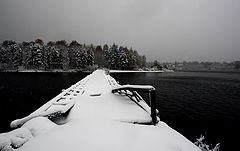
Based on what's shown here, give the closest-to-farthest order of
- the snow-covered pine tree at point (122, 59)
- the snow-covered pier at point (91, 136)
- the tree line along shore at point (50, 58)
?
1. the snow-covered pier at point (91, 136)
2. the tree line along shore at point (50, 58)
3. the snow-covered pine tree at point (122, 59)

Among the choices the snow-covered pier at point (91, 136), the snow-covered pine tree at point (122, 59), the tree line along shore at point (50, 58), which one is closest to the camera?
the snow-covered pier at point (91, 136)

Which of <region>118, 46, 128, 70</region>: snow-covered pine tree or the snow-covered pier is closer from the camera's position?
the snow-covered pier

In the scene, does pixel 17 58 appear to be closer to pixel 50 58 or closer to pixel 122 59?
pixel 50 58

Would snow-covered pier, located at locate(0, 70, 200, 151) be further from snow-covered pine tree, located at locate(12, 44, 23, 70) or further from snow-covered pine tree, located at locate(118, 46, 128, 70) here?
snow-covered pine tree, located at locate(12, 44, 23, 70)

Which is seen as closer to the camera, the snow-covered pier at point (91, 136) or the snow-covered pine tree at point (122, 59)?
the snow-covered pier at point (91, 136)

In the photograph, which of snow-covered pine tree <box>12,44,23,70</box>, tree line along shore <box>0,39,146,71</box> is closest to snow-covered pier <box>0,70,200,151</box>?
tree line along shore <box>0,39,146,71</box>

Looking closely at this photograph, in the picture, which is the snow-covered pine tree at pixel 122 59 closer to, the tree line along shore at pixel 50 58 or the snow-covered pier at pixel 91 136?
the tree line along shore at pixel 50 58

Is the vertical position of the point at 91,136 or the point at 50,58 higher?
the point at 50,58

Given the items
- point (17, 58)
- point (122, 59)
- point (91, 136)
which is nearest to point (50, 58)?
point (17, 58)

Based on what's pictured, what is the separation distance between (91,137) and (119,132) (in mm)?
1000

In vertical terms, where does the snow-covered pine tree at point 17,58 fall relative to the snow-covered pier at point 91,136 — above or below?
above

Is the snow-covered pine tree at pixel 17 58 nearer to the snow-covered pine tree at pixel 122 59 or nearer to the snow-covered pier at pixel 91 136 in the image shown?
the snow-covered pine tree at pixel 122 59

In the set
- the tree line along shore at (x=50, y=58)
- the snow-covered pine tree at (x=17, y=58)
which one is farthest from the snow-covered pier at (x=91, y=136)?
the snow-covered pine tree at (x=17, y=58)

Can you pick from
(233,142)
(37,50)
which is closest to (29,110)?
(233,142)
